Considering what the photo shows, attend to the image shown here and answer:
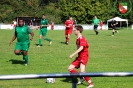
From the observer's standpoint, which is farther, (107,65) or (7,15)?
(7,15)

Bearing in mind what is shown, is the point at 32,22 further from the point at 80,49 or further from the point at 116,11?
the point at 80,49

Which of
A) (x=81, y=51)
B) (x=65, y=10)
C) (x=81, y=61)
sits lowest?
(x=65, y=10)

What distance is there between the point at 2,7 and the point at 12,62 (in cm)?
7405

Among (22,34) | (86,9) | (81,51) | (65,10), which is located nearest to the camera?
(81,51)

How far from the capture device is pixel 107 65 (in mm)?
12203

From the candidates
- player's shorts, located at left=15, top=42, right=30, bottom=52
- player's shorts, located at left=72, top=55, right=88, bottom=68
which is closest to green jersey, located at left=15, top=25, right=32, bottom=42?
player's shorts, located at left=15, top=42, right=30, bottom=52

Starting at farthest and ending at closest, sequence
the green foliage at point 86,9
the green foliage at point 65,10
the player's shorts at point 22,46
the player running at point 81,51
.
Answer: the green foliage at point 65,10, the green foliage at point 86,9, the player's shorts at point 22,46, the player running at point 81,51

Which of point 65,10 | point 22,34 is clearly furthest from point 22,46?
point 65,10

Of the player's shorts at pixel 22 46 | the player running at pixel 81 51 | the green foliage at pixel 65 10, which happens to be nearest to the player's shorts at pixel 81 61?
the player running at pixel 81 51

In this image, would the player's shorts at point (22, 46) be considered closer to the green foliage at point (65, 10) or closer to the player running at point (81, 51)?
the player running at point (81, 51)

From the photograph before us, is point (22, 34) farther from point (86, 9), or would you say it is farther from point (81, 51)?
point (86, 9)

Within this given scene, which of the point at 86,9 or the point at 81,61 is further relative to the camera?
the point at 86,9

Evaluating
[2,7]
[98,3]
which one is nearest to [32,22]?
[2,7]

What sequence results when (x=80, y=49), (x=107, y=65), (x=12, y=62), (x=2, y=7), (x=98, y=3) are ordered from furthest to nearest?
(x=2, y=7) → (x=98, y=3) → (x=12, y=62) → (x=107, y=65) → (x=80, y=49)
